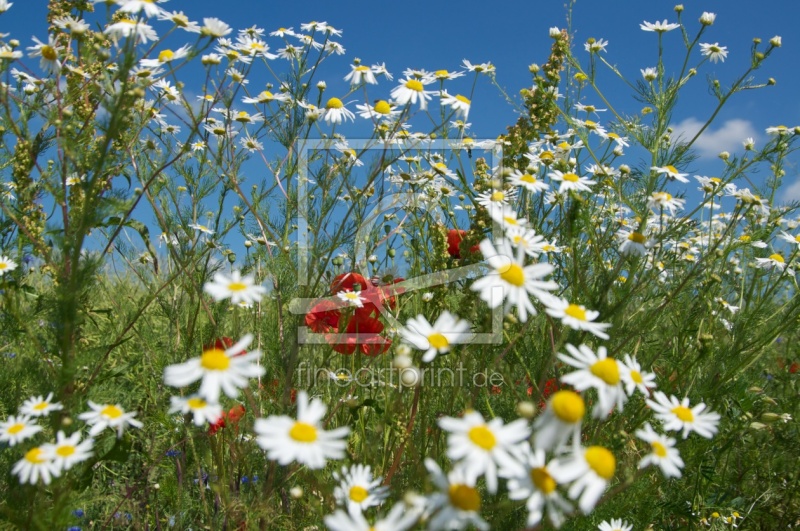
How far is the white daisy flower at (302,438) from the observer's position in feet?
2.67

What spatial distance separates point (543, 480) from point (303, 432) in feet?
1.03

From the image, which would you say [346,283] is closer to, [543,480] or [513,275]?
[513,275]

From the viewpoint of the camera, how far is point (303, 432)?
856 millimetres

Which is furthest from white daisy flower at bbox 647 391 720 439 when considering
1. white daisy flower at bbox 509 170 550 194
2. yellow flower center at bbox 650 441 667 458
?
white daisy flower at bbox 509 170 550 194

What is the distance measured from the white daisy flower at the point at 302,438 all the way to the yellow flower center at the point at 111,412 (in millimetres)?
470

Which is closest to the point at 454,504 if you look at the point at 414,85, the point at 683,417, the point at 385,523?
the point at 385,523

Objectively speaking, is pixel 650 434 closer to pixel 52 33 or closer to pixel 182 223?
pixel 182 223

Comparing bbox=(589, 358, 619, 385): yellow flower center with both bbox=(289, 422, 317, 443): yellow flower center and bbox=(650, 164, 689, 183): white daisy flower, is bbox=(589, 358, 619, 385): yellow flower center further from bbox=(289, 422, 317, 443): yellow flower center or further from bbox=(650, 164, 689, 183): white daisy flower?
bbox=(650, 164, 689, 183): white daisy flower

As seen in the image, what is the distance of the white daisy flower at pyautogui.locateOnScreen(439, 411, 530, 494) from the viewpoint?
0.77 meters

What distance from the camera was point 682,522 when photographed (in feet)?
6.89

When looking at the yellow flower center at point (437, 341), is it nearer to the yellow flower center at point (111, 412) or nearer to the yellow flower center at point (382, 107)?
the yellow flower center at point (111, 412)

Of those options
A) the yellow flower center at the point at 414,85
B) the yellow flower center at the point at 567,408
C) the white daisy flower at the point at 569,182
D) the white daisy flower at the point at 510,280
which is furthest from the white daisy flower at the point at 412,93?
the yellow flower center at the point at 567,408

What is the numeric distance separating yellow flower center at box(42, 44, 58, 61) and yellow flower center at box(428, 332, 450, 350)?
130 cm

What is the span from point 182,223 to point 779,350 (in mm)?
4038
